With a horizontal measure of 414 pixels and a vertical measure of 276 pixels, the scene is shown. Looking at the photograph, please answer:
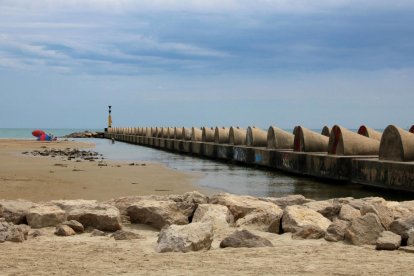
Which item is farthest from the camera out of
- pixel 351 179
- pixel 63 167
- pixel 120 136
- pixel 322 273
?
pixel 120 136

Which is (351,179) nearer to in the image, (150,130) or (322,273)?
(322,273)

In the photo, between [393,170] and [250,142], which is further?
[250,142]

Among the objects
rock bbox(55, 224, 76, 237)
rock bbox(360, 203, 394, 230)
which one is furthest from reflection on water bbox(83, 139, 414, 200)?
rock bbox(55, 224, 76, 237)

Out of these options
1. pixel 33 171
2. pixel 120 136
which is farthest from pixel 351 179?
pixel 120 136

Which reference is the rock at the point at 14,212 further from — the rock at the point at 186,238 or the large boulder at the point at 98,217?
the rock at the point at 186,238

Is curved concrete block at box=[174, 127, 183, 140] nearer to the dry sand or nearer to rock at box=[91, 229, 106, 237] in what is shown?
the dry sand

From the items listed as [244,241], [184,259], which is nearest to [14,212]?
[184,259]

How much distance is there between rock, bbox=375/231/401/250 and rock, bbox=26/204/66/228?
360cm

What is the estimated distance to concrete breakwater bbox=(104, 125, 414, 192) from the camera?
41.3 ft

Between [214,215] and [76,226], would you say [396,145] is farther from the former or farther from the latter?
[76,226]

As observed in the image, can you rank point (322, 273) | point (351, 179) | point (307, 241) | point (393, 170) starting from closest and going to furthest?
1. point (322, 273)
2. point (307, 241)
3. point (393, 170)
4. point (351, 179)

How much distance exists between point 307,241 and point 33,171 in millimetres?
11722

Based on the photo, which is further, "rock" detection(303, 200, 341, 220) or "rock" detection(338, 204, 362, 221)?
"rock" detection(303, 200, 341, 220)

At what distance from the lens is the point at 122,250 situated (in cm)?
551
